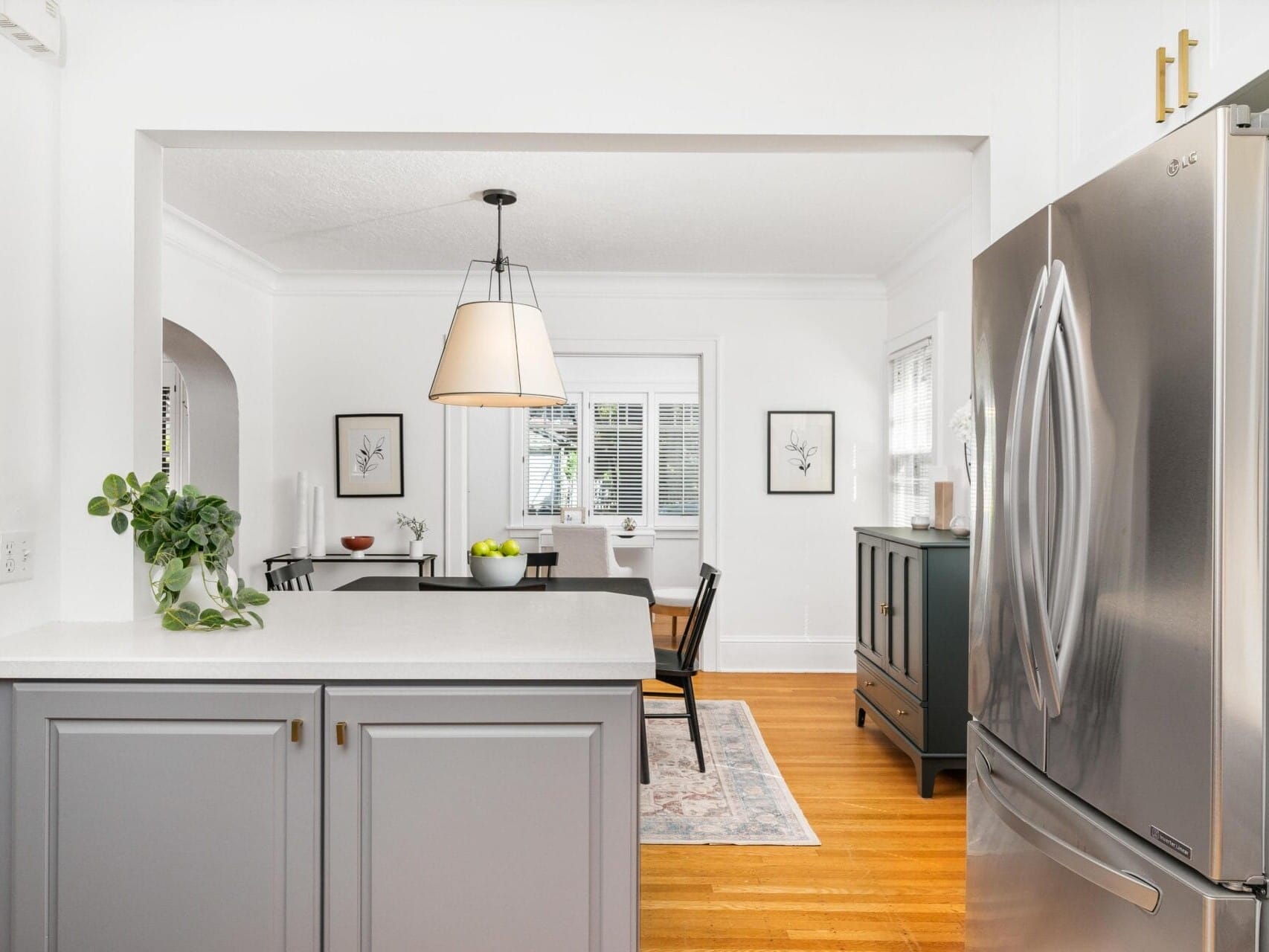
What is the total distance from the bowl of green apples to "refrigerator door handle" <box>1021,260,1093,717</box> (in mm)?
2517

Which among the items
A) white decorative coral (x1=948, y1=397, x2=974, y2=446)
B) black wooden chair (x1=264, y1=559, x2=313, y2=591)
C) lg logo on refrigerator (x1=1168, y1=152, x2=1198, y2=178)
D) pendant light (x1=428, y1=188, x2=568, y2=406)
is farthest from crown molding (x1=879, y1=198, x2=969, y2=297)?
black wooden chair (x1=264, y1=559, x2=313, y2=591)

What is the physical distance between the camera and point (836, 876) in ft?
8.80

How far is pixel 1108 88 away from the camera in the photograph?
176cm

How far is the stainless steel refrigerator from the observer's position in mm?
1083

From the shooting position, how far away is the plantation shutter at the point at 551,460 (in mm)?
8023

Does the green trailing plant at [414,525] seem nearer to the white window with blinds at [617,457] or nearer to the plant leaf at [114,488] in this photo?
the white window with blinds at [617,457]

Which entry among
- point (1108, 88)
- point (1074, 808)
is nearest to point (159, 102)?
point (1108, 88)

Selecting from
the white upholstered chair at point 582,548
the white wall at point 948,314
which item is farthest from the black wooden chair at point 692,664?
the white upholstered chair at point 582,548

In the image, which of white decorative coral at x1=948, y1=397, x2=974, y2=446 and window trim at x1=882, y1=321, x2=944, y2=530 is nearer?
white decorative coral at x1=948, y1=397, x2=974, y2=446

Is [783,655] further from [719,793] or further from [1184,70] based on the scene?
[1184,70]

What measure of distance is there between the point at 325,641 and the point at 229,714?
0.23 meters

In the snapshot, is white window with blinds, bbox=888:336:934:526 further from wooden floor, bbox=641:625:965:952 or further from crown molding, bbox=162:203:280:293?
crown molding, bbox=162:203:280:293

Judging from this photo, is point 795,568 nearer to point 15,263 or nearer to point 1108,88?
point 1108,88

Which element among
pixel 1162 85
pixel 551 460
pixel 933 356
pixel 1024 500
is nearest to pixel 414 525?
pixel 551 460
